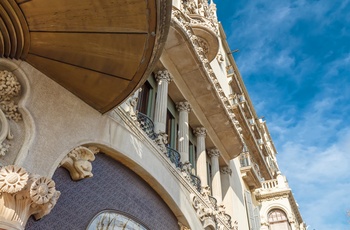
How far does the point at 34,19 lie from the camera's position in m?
5.34

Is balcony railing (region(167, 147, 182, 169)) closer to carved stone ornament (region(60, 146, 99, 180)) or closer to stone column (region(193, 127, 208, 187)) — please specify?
stone column (region(193, 127, 208, 187))

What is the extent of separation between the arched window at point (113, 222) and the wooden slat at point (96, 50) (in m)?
2.48

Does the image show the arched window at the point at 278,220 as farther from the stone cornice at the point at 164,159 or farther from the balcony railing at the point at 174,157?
the balcony railing at the point at 174,157

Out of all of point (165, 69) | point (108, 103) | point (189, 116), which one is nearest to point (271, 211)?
point (189, 116)

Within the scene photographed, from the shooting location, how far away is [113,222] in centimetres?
666

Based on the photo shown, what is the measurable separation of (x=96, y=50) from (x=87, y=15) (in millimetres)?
628

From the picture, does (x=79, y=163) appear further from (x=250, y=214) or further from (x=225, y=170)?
(x=250, y=214)

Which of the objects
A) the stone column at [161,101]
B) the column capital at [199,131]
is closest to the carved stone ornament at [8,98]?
the stone column at [161,101]

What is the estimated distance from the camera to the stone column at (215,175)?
12.8 metres

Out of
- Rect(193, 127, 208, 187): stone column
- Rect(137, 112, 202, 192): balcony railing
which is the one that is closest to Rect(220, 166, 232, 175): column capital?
Rect(193, 127, 208, 187): stone column

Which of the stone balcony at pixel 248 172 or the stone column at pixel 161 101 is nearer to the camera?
the stone column at pixel 161 101

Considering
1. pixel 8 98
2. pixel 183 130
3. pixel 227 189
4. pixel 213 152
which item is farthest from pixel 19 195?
pixel 227 189

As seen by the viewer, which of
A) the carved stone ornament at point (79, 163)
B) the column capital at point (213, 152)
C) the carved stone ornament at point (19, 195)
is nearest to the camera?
the carved stone ornament at point (19, 195)

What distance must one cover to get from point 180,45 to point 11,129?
7.00 metres
